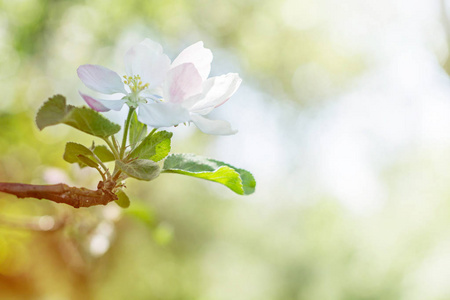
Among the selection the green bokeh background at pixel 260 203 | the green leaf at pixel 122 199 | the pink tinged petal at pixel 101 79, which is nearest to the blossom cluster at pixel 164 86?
the pink tinged petal at pixel 101 79

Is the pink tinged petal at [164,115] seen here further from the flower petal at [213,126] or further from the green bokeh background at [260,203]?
the green bokeh background at [260,203]

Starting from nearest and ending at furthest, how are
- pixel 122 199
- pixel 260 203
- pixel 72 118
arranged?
pixel 72 118 < pixel 122 199 < pixel 260 203

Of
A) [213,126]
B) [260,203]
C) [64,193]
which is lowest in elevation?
[64,193]

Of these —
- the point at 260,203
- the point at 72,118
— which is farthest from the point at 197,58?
the point at 260,203

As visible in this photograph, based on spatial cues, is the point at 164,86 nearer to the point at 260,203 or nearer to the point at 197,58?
the point at 197,58

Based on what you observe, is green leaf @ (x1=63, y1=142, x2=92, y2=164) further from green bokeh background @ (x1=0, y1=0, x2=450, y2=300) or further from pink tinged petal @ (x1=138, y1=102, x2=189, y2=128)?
green bokeh background @ (x1=0, y1=0, x2=450, y2=300)

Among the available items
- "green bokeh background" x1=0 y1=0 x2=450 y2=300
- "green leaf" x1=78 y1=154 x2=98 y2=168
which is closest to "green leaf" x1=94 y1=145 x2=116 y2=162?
"green leaf" x1=78 y1=154 x2=98 y2=168
